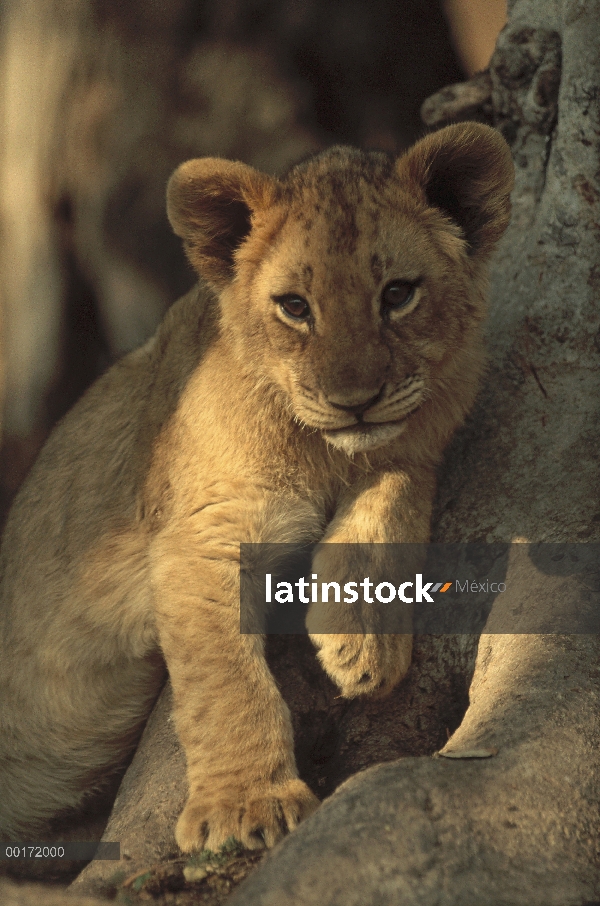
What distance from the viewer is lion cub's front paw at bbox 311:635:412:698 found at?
300 cm

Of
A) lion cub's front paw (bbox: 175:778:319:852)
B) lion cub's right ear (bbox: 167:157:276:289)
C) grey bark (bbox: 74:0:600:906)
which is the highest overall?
lion cub's right ear (bbox: 167:157:276:289)

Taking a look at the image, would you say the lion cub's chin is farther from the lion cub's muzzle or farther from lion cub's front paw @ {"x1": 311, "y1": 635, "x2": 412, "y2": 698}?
lion cub's front paw @ {"x1": 311, "y1": 635, "x2": 412, "y2": 698}

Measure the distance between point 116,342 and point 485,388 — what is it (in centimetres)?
303

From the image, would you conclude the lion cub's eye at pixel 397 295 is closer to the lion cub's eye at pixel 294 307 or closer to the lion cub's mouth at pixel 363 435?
the lion cub's eye at pixel 294 307

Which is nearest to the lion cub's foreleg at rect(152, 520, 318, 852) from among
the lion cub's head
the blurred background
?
the lion cub's head

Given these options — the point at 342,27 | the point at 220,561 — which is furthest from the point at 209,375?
the point at 342,27

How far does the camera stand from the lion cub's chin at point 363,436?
295cm

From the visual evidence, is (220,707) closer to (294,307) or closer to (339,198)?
(294,307)

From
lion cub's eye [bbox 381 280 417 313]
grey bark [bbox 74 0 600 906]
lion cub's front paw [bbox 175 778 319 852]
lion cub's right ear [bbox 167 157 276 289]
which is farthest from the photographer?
lion cub's right ear [bbox 167 157 276 289]

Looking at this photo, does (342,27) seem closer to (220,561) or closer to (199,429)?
(199,429)

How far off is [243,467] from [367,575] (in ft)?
1.99

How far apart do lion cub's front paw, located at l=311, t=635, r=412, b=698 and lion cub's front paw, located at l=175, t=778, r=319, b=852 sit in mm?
416

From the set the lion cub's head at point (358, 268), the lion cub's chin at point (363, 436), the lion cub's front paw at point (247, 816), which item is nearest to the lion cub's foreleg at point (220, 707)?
the lion cub's front paw at point (247, 816)

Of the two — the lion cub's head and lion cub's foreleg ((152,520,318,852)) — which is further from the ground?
the lion cub's head
